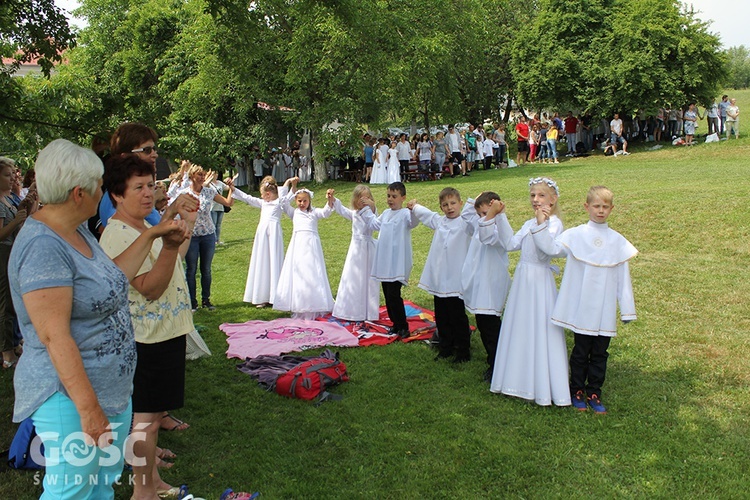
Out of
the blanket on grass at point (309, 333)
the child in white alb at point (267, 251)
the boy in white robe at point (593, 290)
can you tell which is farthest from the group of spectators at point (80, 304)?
the child in white alb at point (267, 251)

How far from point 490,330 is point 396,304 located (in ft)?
5.85

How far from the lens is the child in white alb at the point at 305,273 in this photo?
29.3 feet

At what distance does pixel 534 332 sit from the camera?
573cm

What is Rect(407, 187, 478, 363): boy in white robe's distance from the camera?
22.4 ft

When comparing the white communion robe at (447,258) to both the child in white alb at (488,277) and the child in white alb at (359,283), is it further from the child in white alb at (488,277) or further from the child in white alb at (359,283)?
the child in white alb at (359,283)

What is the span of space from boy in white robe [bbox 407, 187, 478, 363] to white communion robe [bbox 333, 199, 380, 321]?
179 centimetres

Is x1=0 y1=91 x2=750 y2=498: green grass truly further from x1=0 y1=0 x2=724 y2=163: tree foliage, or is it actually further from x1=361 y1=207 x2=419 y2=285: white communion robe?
x1=0 y1=0 x2=724 y2=163: tree foliage

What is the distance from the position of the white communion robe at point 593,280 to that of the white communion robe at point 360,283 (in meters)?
3.52

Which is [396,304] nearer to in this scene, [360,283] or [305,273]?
[360,283]

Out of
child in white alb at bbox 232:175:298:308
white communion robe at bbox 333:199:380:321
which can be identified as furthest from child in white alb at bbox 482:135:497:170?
white communion robe at bbox 333:199:380:321

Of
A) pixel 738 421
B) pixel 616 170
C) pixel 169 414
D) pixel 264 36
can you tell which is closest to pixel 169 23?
pixel 264 36

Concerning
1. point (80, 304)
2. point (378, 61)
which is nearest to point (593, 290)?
point (80, 304)

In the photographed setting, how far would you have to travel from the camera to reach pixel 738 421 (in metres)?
5.27

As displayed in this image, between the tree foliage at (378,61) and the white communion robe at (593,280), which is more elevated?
the tree foliage at (378,61)
